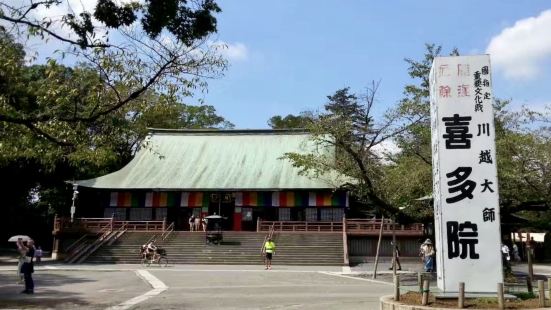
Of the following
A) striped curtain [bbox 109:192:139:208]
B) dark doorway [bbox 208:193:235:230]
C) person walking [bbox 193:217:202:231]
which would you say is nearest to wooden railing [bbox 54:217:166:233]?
person walking [bbox 193:217:202:231]

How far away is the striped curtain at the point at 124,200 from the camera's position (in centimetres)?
3759

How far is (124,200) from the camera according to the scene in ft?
123

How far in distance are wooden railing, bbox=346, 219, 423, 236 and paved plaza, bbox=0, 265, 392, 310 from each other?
9.73 metres

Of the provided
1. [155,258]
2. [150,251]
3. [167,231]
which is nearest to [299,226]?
[167,231]

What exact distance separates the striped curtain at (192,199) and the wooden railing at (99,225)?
2.30 metres

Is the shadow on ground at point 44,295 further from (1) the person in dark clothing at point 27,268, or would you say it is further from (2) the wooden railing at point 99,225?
(2) the wooden railing at point 99,225

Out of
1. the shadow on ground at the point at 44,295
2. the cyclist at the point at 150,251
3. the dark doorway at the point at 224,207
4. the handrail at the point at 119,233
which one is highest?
the dark doorway at the point at 224,207

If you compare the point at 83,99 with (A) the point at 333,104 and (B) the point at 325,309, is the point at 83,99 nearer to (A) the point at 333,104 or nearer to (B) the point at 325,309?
(B) the point at 325,309

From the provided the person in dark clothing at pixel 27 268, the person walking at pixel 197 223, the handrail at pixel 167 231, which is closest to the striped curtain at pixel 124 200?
the handrail at pixel 167 231

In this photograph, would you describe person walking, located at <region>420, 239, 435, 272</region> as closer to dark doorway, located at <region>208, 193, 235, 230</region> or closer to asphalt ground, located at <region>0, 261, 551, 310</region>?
asphalt ground, located at <region>0, 261, 551, 310</region>

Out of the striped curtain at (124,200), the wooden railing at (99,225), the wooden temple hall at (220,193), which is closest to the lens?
the wooden railing at (99,225)

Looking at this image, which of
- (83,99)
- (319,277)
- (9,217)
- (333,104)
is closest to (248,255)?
(319,277)

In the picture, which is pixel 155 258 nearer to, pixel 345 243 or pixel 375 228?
pixel 345 243

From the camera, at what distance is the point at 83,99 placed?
1300cm
